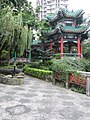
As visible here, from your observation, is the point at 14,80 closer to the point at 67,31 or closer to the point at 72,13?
the point at 67,31

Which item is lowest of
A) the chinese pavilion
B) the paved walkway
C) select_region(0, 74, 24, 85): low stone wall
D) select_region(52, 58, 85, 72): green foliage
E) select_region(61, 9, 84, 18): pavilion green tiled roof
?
the paved walkway

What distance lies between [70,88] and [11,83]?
3535mm

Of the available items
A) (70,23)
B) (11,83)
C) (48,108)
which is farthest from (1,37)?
(70,23)

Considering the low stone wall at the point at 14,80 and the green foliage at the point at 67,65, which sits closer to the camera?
the green foliage at the point at 67,65

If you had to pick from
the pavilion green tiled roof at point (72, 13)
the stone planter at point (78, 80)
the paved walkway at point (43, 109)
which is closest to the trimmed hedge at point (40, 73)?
the stone planter at point (78, 80)

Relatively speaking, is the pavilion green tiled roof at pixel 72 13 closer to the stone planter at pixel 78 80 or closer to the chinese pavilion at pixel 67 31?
the chinese pavilion at pixel 67 31

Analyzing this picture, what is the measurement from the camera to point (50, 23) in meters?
21.8

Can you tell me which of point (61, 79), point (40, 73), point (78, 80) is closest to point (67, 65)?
point (61, 79)

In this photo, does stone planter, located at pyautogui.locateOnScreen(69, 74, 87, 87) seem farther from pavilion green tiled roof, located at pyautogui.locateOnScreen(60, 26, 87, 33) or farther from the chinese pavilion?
pavilion green tiled roof, located at pyautogui.locateOnScreen(60, 26, 87, 33)

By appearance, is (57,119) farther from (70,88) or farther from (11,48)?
(11,48)

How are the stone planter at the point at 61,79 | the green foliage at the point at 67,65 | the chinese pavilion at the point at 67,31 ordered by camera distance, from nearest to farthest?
the stone planter at the point at 61,79 → the green foliage at the point at 67,65 → the chinese pavilion at the point at 67,31

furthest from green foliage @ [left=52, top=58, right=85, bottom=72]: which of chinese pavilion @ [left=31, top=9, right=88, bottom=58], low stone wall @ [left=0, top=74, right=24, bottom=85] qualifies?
chinese pavilion @ [left=31, top=9, right=88, bottom=58]

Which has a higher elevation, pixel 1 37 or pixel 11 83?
pixel 1 37

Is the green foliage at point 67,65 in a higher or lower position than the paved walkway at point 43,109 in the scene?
higher
